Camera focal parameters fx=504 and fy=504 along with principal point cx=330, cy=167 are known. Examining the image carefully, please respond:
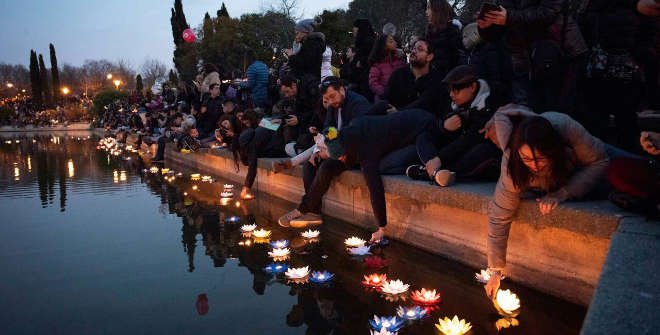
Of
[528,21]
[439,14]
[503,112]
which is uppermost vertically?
[439,14]

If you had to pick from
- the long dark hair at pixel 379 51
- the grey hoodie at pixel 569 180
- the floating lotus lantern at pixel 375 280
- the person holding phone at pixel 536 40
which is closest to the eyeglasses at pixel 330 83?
the long dark hair at pixel 379 51

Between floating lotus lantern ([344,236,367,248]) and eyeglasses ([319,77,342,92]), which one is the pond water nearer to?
floating lotus lantern ([344,236,367,248])

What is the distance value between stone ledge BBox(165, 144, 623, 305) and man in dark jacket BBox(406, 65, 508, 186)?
0.14m

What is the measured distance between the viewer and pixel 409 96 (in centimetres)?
575

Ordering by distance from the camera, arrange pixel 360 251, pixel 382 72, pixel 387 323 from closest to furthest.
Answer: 1. pixel 387 323
2. pixel 360 251
3. pixel 382 72

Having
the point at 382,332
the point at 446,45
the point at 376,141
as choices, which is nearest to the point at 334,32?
the point at 446,45

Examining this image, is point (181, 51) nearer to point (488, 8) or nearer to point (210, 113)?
point (210, 113)

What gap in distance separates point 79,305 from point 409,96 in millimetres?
3899

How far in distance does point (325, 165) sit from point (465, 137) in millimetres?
1519

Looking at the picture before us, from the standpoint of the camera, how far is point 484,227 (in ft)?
12.0

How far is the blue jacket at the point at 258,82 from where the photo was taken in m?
9.38

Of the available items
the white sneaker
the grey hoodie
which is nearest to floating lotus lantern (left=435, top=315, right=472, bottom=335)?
the grey hoodie

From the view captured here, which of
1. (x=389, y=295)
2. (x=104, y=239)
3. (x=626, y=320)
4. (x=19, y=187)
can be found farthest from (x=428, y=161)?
(x=19, y=187)

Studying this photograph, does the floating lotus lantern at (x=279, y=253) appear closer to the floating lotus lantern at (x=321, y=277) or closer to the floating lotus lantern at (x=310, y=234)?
the floating lotus lantern at (x=310, y=234)
